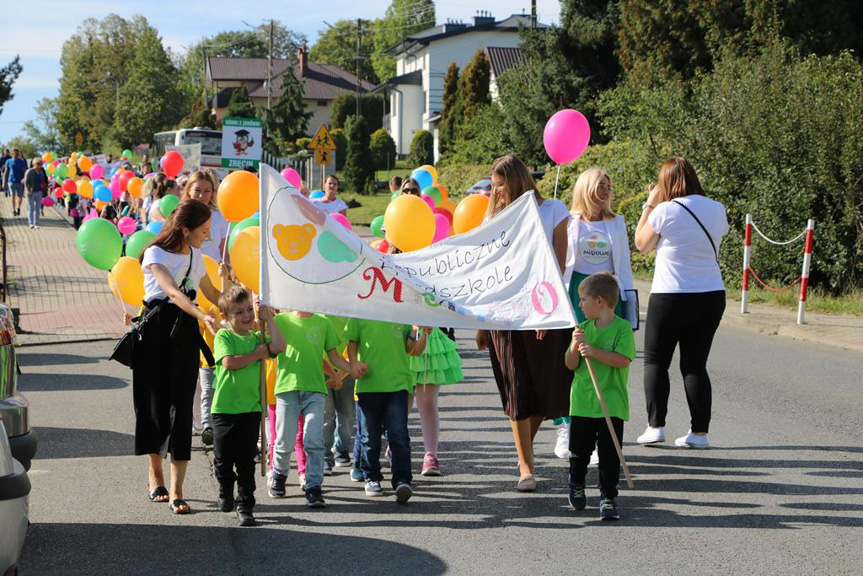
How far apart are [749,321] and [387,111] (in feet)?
279

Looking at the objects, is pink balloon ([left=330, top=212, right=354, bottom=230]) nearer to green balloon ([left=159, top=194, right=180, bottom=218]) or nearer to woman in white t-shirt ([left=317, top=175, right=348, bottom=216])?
green balloon ([left=159, top=194, right=180, bottom=218])

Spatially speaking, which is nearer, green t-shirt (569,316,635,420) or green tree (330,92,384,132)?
green t-shirt (569,316,635,420)

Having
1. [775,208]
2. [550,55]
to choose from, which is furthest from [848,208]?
[550,55]

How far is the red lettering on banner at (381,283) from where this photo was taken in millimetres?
6219

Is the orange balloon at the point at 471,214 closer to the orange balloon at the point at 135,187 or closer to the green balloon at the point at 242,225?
the green balloon at the point at 242,225

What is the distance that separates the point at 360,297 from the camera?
20.4 ft

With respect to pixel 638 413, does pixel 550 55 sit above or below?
above

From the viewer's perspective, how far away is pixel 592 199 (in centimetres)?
699

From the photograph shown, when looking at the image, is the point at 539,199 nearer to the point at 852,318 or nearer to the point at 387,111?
the point at 852,318

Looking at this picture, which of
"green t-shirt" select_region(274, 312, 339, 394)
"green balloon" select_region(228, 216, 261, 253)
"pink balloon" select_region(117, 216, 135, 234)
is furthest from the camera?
"pink balloon" select_region(117, 216, 135, 234)

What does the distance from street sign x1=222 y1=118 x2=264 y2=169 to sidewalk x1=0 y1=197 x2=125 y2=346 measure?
11.2ft

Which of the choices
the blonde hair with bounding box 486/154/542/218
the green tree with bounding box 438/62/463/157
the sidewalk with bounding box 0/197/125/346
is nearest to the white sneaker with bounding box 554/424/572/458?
the blonde hair with bounding box 486/154/542/218

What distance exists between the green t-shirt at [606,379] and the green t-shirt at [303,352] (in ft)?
4.78

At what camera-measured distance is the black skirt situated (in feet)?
20.1
